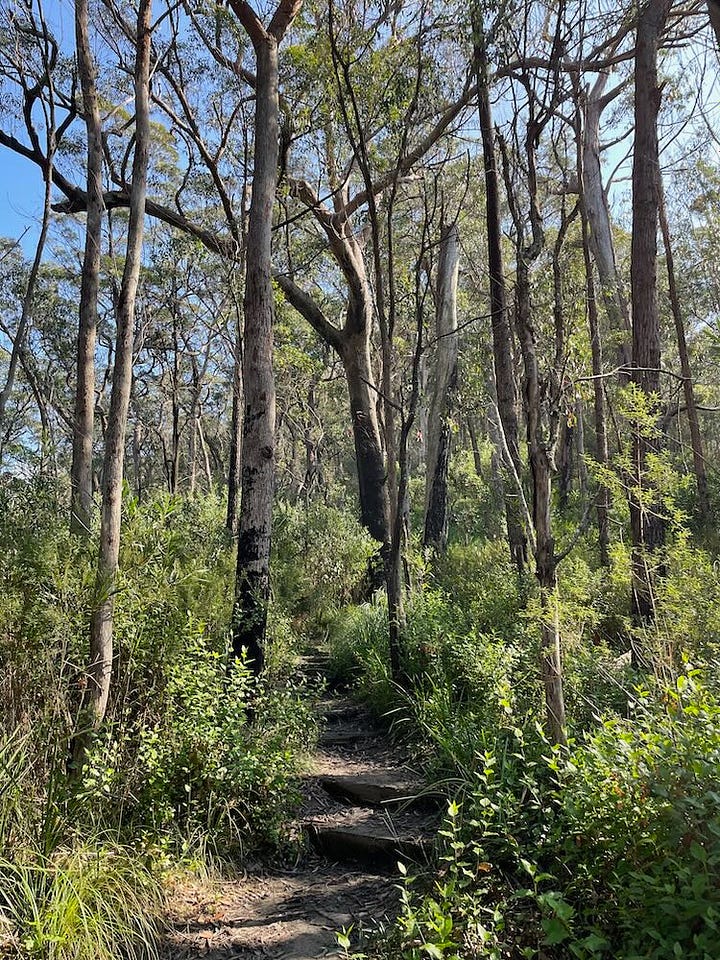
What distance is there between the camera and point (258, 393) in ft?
18.9

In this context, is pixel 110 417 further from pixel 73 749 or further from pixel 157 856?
pixel 157 856

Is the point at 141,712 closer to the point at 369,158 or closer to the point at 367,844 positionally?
the point at 367,844

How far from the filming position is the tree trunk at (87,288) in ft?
19.0

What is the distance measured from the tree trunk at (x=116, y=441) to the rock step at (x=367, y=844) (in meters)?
1.62

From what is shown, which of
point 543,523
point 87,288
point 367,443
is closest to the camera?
point 543,523

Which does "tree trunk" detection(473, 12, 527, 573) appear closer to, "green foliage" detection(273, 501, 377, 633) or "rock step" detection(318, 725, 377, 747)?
"rock step" detection(318, 725, 377, 747)

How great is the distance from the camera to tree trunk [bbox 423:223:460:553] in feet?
36.8

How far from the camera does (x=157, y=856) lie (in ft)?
11.3

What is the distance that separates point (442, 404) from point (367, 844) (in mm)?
8234

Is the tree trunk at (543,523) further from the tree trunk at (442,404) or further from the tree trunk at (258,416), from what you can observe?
the tree trunk at (442,404)

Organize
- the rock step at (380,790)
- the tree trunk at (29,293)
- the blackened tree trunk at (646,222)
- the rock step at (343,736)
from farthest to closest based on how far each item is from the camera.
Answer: the tree trunk at (29,293)
the blackened tree trunk at (646,222)
the rock step at (343,736)
the rock step at (380,790)

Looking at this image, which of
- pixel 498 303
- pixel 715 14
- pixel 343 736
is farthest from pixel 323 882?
pixel 498 303

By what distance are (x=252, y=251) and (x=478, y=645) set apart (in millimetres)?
4066

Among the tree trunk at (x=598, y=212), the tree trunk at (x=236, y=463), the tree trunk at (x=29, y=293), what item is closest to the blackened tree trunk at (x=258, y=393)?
the tree trunk at (x=29, y=293)
